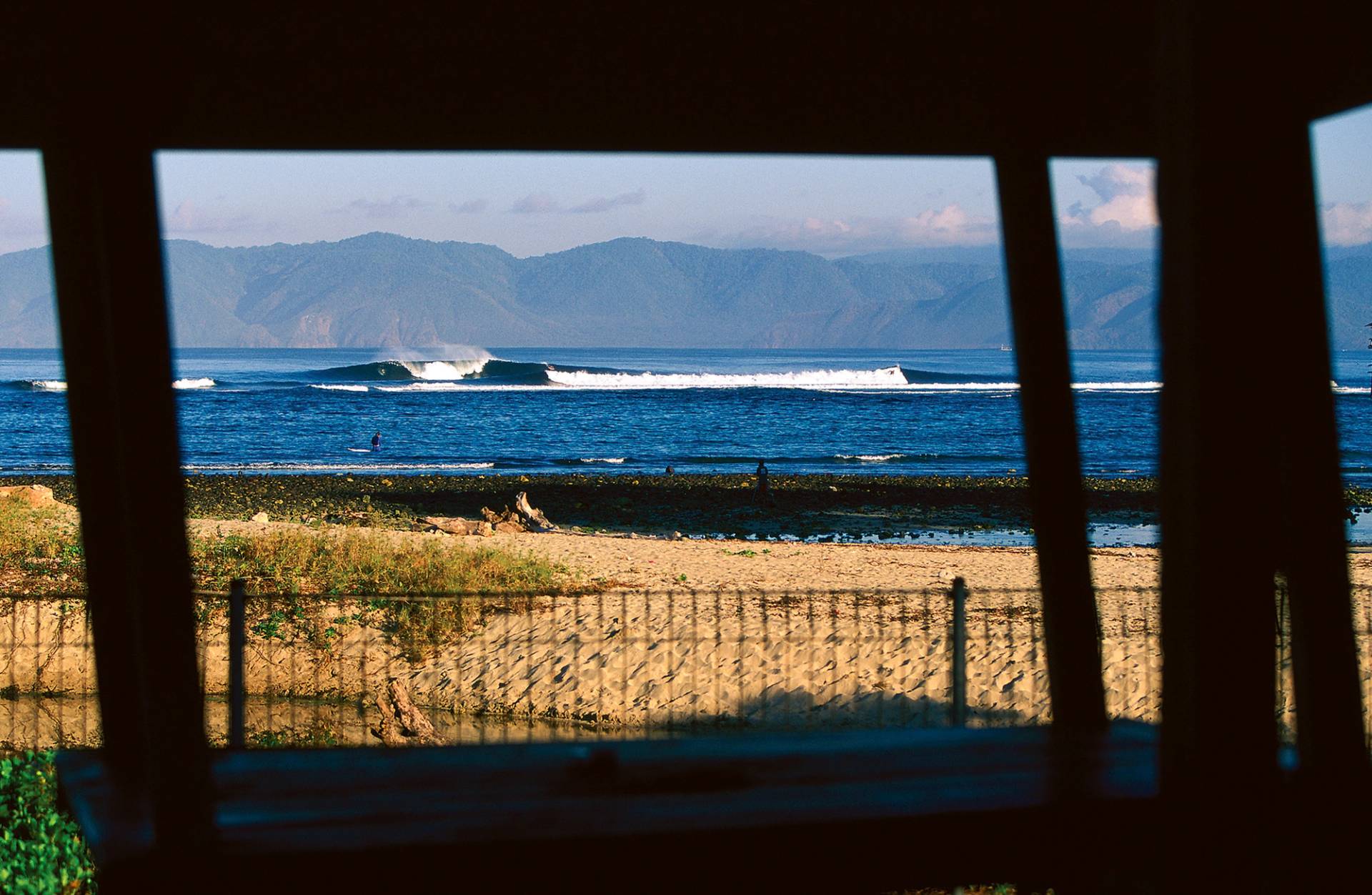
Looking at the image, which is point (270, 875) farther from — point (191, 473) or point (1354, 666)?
point (191, 473)

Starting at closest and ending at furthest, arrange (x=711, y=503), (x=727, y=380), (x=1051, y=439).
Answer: (x=1051, y=439) → (x=711, y=503) → (x=727, y=380)

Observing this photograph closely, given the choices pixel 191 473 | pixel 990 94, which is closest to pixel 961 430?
pixel 191 473

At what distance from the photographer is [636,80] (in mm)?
3445

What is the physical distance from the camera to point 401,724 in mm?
7500

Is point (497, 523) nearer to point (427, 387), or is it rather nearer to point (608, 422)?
point (608, 422)

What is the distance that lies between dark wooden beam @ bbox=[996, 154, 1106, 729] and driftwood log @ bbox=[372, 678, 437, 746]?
4574mm

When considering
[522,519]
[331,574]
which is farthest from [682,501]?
[331,574]

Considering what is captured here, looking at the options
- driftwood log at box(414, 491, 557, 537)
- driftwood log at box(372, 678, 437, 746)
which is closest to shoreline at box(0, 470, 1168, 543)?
driftwood log at box(414, 491, 557, 537)

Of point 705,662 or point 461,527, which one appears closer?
point 705,662

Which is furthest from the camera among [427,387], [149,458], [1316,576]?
[427,387]

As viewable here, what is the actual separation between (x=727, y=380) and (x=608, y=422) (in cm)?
2786

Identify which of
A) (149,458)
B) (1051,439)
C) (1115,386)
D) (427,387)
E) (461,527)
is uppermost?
(427,387)

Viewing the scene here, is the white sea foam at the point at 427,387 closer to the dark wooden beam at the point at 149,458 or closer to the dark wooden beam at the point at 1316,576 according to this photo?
the dark wooden beam at the point at 1316,576

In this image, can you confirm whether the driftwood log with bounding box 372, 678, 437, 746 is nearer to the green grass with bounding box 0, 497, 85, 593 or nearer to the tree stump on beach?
the green grass with bounding box 0, 497, 85, 593
